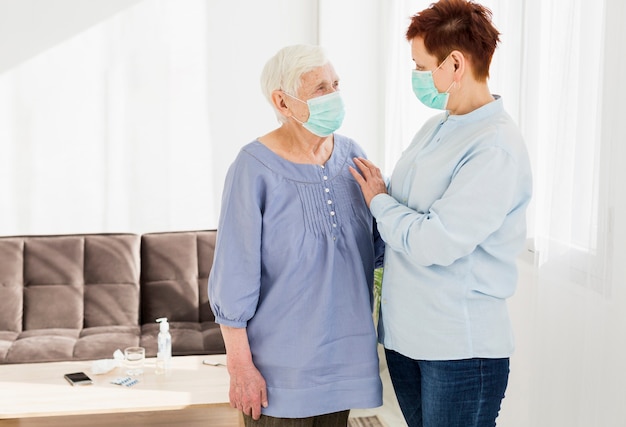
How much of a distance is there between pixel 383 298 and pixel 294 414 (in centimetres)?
34

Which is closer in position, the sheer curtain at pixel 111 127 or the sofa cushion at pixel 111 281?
the sofa cushion at pixel 111 281

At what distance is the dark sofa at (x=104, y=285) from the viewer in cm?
368

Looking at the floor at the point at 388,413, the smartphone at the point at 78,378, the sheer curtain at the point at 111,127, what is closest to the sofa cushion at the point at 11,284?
the sheer curtain at the point at 111,127

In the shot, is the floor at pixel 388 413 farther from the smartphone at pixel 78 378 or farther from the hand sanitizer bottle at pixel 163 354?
the smartphone at pixel 78 378

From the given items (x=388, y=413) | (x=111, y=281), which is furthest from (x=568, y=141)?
(x=111, y=281)

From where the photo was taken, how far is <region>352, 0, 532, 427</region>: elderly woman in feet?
4.68

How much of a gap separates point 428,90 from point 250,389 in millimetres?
782

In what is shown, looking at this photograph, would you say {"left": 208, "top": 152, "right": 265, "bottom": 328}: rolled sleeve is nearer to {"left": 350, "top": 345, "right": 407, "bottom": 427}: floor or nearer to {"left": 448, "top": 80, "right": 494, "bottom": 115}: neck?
{"left": 448, "top": 80, "right": 494, "bottom": 115}: neck

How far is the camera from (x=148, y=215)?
428 cm

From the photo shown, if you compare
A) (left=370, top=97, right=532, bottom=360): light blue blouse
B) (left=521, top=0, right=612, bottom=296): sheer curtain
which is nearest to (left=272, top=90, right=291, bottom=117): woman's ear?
(left=370, top=97, right=532, bottom=360): light blue blouse

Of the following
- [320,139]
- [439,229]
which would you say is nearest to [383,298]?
[439,229]

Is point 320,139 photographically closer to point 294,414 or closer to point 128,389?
point 294,414

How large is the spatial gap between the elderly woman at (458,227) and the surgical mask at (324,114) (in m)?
0.21

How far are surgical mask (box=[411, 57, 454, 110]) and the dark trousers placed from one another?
784 mm
